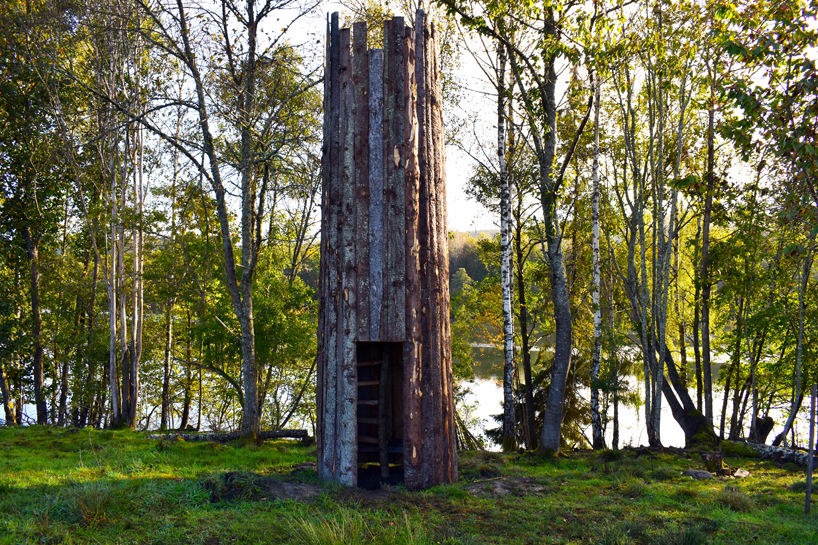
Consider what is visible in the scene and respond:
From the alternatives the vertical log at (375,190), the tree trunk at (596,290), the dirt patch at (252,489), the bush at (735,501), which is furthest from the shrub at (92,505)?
the tree trunk at (596,290)

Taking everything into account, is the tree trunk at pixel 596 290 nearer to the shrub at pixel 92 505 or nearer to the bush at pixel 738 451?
the bush at pixel 738 451

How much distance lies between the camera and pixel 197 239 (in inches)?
684

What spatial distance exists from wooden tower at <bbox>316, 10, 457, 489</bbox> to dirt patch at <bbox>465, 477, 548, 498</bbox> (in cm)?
40

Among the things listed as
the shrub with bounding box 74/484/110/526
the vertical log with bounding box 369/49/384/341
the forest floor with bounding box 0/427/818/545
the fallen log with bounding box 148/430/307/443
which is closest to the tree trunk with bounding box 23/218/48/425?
the fallen log with bounding box 148/430/307/443

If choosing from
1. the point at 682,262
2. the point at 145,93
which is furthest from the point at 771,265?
the point at 145,93

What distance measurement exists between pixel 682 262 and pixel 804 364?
7.84m

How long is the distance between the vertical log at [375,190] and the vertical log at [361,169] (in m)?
0.05

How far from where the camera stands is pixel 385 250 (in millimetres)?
6652

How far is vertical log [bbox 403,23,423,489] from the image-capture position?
6.45 metres

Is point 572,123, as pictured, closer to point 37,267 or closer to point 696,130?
point 696,130

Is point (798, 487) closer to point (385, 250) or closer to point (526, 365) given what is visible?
point (385, 250)

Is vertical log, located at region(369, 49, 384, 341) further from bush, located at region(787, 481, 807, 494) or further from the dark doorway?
bush, located at region(787, 481, 807, 494)

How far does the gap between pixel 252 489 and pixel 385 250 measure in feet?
A: 10.9

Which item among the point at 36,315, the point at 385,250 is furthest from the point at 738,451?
the point at 36,315
